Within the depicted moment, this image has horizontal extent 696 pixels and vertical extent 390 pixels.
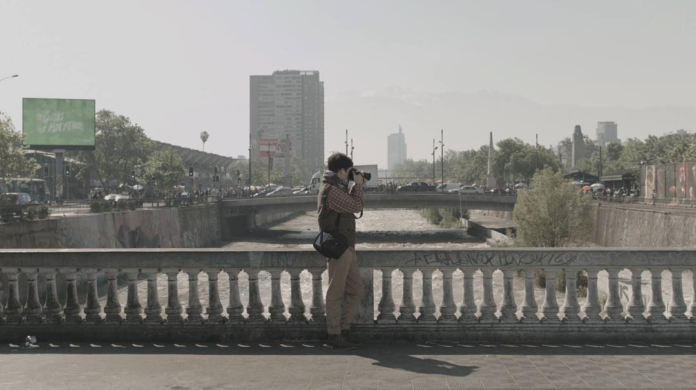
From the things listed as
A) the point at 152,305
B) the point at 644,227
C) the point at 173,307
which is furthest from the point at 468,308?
the point at 644,227

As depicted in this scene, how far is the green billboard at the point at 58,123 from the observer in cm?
5803

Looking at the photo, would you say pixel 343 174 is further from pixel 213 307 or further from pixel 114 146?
pixel 114 146

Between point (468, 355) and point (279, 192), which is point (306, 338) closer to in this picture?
point (468, 355)

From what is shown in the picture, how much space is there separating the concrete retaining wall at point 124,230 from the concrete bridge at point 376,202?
2.83 metres

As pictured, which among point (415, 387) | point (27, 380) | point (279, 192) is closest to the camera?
point (415, 387)

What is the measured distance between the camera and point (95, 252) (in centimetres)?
785

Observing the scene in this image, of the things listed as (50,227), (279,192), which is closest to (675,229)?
(50,227)

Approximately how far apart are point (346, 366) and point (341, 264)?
46.4 inches

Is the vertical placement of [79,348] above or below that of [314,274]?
below

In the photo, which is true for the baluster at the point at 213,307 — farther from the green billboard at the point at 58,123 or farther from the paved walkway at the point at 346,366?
the green billboard at the point at 58,123

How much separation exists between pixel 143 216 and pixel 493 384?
45.4 m

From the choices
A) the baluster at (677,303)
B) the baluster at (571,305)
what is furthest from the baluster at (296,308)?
the baluster at (677,303)

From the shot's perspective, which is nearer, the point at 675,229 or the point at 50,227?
the point at 50,227

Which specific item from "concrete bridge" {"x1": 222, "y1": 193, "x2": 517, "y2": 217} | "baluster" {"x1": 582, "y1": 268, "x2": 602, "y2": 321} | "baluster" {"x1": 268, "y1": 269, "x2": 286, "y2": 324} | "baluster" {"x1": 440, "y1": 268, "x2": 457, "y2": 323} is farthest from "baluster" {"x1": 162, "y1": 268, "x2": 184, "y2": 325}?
"concrete bridge" {"x1": 222, "y1": 193, "x2": 517, "y2": 217}
